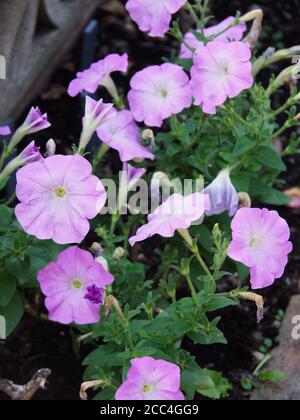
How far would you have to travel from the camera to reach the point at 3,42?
2611 millimetres

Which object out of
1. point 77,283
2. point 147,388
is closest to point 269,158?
point 77,283

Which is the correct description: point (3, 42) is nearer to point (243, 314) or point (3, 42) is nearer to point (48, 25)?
point (48, 25)

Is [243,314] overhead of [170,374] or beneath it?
beneath

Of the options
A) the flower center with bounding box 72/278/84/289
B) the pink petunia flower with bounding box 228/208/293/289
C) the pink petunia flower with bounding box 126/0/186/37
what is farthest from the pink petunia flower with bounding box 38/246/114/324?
the pink petunia flower with bounding box 126/0/186/37

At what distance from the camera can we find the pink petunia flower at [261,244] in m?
1.72

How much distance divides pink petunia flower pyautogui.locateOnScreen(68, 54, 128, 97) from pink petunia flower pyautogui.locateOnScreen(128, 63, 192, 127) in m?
0.06

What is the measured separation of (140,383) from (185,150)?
0.70m

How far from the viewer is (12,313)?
2.00 meters

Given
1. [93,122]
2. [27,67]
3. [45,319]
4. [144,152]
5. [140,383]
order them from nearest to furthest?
[140,383]
[93,122]
[144,152]
[45,319]
[27,67]

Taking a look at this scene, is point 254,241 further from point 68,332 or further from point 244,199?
point 68,332

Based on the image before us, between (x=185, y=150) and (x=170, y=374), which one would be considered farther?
(x=185, y=150)

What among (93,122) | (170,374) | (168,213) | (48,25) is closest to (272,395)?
(170,374)

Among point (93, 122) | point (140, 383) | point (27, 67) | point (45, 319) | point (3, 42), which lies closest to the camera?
point (140, 383)

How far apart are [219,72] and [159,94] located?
202 millimetres
